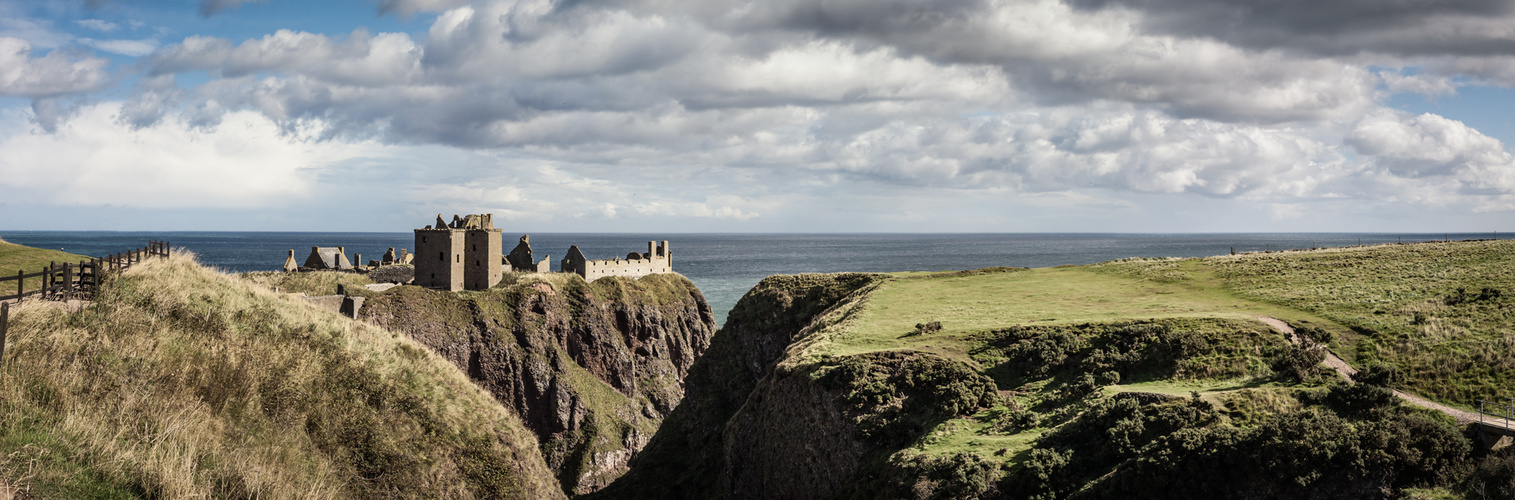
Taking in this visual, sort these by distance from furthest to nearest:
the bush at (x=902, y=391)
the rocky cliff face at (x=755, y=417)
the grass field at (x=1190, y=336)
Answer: the rocky cliff face at (x=755, y=417) < the bush at (x=902, y=391) < the grass field at (x=1190, y=336)

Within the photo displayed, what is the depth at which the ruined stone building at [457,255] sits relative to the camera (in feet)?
216

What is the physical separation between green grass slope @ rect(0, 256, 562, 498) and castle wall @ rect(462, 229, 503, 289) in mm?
38837

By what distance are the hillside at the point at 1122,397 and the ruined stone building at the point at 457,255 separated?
28.9 meters

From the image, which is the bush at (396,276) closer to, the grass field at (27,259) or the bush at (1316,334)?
the grass field at (27,259)

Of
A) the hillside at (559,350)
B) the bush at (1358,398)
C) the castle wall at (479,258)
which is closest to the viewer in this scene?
the bush at (1358,398)

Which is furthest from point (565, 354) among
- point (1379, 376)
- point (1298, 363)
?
point (1379, 376)

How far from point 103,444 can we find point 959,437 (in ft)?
68.3

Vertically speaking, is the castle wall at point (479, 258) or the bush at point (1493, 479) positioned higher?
the castle wall at point (479, 258)

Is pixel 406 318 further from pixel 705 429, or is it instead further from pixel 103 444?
pixel 103 444

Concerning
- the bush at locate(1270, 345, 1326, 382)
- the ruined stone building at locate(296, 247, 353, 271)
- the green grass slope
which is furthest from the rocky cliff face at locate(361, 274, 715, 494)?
the bush at locate(1270, 345, 1326, 382)

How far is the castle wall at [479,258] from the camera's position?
67.1 metres

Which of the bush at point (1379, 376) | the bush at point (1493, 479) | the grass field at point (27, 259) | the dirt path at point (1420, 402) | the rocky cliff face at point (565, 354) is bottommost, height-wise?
the rocky cliff face at point (565, 354)

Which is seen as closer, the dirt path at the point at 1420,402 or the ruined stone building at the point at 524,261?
the dirt path at the point at 1420,402

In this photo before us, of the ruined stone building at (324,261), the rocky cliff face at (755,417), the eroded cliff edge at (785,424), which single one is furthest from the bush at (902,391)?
the ruined stone building at (324,261)
